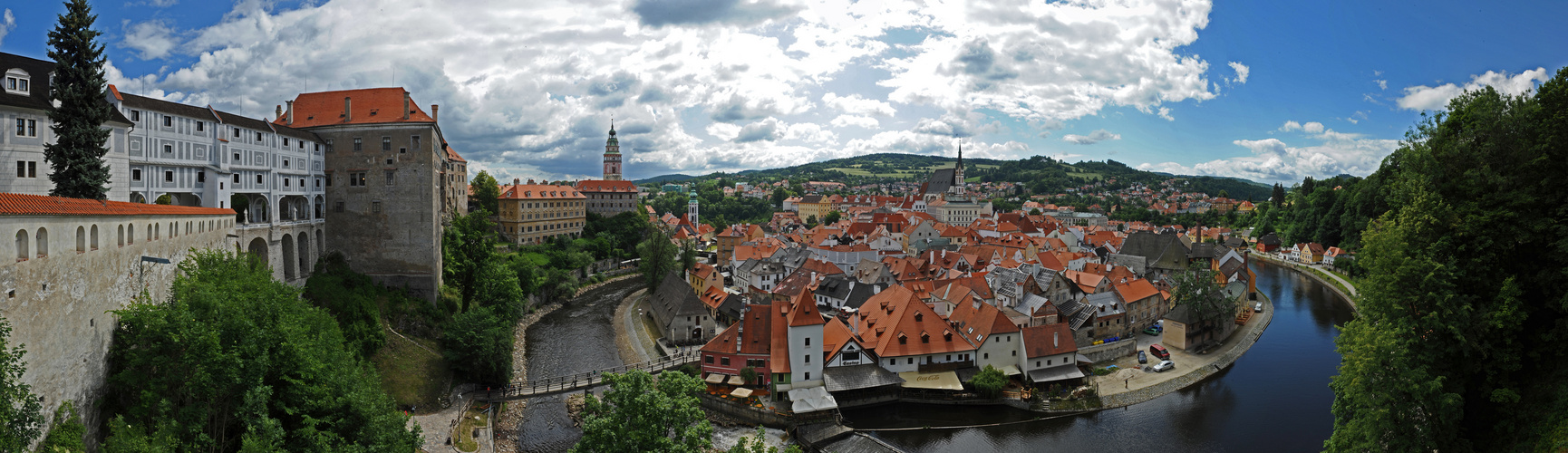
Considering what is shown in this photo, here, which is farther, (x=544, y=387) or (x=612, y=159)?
(x=612, y=159)

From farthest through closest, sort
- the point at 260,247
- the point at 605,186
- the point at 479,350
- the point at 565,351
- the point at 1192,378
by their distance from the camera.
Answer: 1. the point at 605,186
2. the point at 565,351
3. the point at 1192,378
4. the point at 260,247
5. the point at 479,350

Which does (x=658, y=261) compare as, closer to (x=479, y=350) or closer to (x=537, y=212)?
(x=537, y=212)

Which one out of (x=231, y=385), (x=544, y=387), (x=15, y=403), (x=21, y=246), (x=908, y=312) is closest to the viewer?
(x=15, y=403)

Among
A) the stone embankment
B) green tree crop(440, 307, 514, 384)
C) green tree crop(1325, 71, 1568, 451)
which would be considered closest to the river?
the stone embankment

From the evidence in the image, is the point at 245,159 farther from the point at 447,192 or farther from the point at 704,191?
the point at 704,191

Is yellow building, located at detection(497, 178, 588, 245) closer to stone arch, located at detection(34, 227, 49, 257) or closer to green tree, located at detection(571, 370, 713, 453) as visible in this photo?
stone arch, located at detection(34, 227, 49, 257)

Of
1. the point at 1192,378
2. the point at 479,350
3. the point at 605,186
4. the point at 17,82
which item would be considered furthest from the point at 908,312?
the point at 605,186
